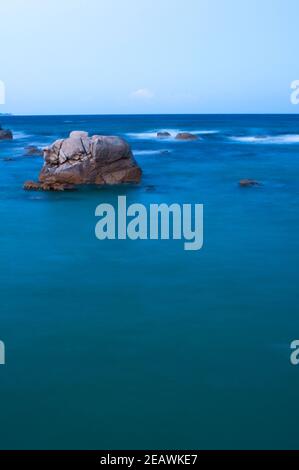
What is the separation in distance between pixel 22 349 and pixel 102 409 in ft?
10.2

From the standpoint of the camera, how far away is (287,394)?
1110 cm

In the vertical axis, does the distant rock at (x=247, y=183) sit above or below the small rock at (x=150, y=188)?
above

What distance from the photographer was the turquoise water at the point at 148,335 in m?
10.2

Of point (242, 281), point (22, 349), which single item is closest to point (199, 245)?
point (242, 281)

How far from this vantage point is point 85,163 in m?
30.2

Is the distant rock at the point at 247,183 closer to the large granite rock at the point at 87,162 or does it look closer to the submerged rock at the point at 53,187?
the large granite rock at the point at 87,162

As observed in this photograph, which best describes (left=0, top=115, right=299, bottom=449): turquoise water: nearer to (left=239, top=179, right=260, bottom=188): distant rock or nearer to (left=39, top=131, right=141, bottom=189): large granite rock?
(left=39, top=131, right=141, bottom=189): large granite rock

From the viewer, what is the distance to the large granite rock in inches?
1185

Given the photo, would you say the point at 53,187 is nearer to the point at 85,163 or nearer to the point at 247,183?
the point at 85,163

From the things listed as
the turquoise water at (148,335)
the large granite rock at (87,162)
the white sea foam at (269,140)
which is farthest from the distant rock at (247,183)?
Answer: the white sea foam at (269,140)

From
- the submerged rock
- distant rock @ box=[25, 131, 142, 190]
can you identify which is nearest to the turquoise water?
the submerged rock

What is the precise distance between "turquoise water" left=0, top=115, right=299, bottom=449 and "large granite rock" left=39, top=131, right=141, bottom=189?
5.08 m

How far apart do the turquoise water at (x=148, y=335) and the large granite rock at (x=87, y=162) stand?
5079mm

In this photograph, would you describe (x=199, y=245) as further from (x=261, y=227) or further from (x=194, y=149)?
(x=194, y=149)
